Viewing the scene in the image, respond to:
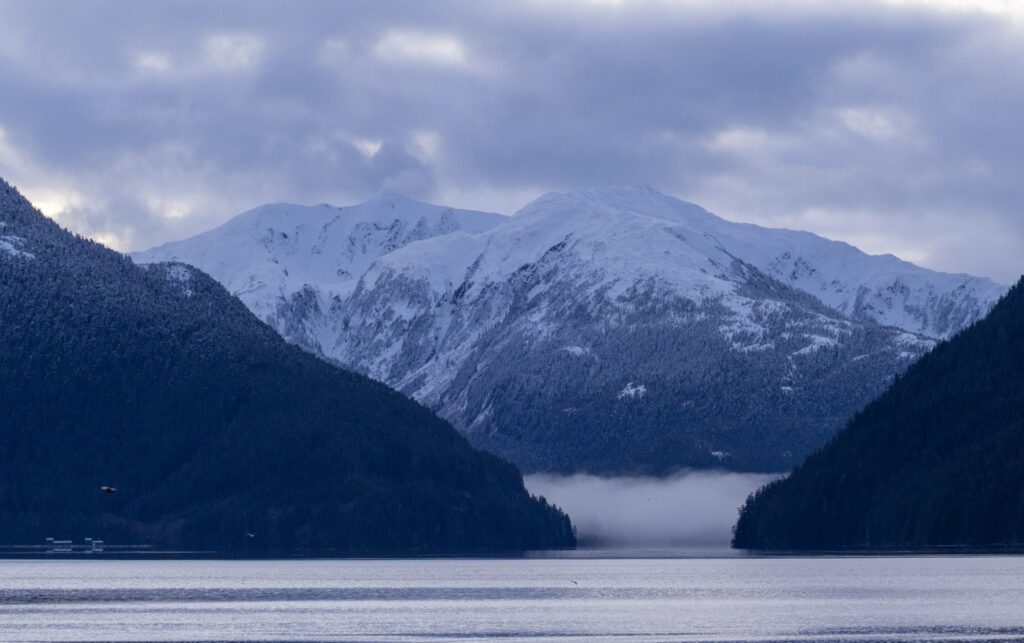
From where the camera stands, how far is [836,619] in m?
193

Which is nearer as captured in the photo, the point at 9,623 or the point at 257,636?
the point at 257,636

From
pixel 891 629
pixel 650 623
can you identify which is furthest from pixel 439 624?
pixel 891 629

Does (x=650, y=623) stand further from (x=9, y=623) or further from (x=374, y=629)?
(x=9, y=623)

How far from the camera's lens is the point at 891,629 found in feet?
587

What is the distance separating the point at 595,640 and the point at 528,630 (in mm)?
12561

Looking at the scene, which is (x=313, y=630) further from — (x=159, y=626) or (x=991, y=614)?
(x=991, y=614)

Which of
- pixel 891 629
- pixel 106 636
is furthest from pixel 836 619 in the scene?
pixel 106 636

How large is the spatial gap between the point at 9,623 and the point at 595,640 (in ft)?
209

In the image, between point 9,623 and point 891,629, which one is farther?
point 9,623

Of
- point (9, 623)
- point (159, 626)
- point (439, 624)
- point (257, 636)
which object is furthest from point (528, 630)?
point (9, 623)

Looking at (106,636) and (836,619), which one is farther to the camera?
(836,619)

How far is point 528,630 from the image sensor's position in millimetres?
184000

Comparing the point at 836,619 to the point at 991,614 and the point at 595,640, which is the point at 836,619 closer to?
the point at 991,614

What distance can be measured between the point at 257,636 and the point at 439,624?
876 inches
